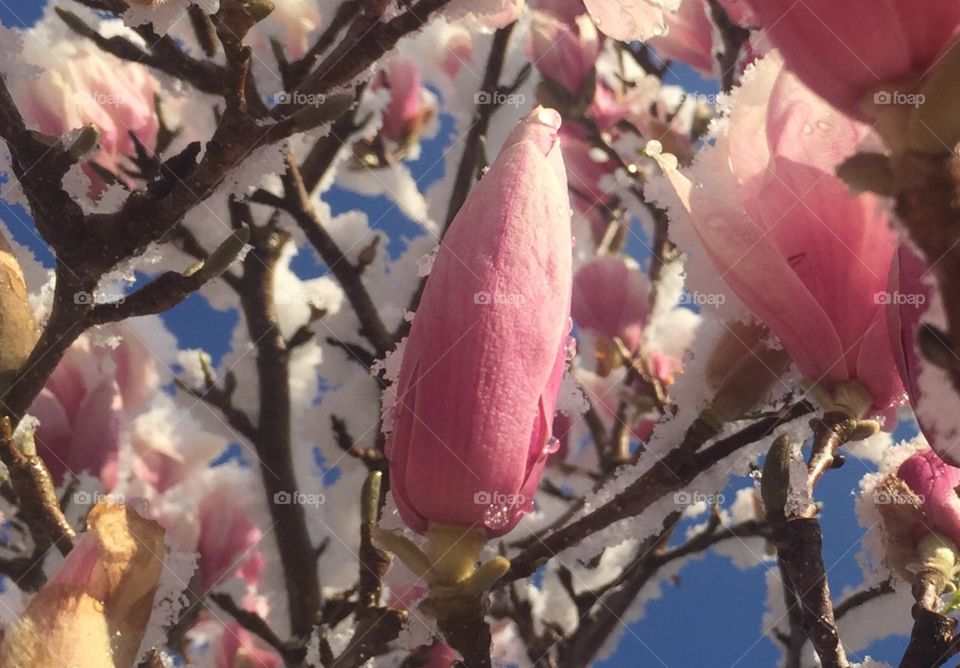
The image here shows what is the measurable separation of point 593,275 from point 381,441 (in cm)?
52

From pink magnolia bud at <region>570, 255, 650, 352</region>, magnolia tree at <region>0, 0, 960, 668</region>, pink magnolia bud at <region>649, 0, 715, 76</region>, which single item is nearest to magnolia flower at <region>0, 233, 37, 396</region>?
magnolia tree at <region>0, 0, 960, 668</region>

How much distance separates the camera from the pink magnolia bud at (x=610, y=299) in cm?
141

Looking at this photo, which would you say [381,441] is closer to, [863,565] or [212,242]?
[212,242]

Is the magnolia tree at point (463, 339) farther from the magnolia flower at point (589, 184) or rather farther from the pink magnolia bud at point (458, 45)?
the magnolia flower at point (589, 184)

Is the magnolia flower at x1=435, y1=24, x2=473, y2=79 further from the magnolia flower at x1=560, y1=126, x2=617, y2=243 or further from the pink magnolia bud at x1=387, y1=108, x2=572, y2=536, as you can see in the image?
the pink magnolia bud at x1=387, y1=108, x2=572, y2=536

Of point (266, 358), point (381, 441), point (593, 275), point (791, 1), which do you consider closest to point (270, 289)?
point (266, 358)

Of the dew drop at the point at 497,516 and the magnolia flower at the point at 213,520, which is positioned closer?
the dew drop at the point at 497,516

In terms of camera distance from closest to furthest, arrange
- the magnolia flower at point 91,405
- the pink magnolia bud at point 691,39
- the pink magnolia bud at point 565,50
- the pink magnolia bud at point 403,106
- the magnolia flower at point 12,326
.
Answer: the magnolia flower at point 12,326, the magnolia flower at point 91,405, the pink magnolia bud at point 691,39, the pink magnolia bud at point 565,50, the pink magnolia bud at point 403,106

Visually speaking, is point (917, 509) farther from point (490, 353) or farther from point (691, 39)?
point (691, 39)

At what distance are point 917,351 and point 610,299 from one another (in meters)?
1.06

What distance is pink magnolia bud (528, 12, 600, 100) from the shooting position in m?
1.32

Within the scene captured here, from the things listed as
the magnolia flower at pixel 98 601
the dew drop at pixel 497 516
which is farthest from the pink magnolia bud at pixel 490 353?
the magnolia flower at pixel 98 601

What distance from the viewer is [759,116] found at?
502 millimetres

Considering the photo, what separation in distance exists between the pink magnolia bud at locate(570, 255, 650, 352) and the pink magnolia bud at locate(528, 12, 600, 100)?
27cm
